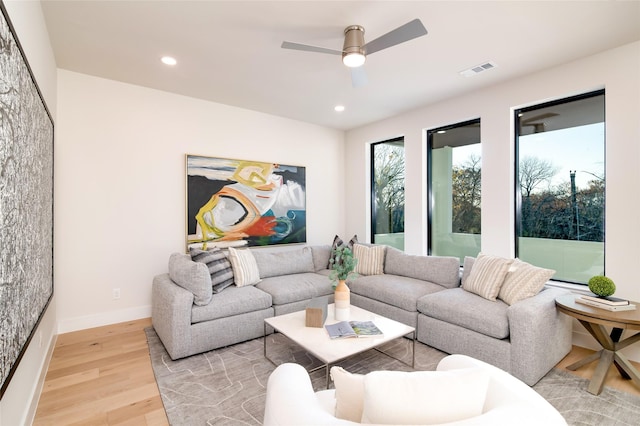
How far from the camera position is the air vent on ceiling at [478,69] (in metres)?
3.00

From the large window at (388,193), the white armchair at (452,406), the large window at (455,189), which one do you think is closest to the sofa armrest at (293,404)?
the white armchair at (452,406)

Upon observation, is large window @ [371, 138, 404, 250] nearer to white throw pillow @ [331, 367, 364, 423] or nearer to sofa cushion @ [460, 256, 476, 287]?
sofa cushion @ [460, 256, 476, 287]

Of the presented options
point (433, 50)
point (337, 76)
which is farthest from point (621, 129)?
point (337, 76)

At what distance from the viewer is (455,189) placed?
4.13 m

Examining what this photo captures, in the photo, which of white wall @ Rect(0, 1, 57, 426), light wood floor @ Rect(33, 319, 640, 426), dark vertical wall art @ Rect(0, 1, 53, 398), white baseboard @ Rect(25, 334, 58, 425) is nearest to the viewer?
dark vertical wall art @ Rect(0, 1, 53, 398)

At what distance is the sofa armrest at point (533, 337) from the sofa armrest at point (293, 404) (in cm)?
193

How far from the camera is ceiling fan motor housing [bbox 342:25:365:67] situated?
2.23 m

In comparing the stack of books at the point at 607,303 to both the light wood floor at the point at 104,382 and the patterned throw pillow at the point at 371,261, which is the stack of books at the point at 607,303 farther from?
the patterned throw pillow at the point at 371,261

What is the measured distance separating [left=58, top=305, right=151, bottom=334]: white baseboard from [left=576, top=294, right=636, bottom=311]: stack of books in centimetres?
435

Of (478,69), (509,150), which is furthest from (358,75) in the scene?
(509,150)

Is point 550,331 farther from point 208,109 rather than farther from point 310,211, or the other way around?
point 208,109

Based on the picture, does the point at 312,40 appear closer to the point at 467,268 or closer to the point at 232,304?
the point at 232,304

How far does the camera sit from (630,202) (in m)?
2.64

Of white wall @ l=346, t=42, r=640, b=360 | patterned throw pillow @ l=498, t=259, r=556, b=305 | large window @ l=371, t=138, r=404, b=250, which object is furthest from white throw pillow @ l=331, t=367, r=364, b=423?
large window @ l=371, t=138, r=404, b=250
